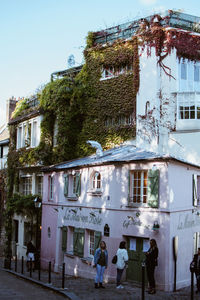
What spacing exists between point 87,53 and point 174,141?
860cm

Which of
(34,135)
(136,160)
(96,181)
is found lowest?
(96,181)

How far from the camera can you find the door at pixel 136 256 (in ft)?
49.7

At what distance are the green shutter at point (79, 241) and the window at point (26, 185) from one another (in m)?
10.7

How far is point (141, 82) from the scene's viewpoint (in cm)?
2311

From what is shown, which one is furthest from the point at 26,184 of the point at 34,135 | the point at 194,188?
the point at 194,188

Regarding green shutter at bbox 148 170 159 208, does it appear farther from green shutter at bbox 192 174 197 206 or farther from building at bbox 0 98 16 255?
building at bbox 0 98 16 255

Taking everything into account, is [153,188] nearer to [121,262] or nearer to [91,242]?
[121,262]

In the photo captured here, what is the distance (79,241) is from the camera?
60.3 ft

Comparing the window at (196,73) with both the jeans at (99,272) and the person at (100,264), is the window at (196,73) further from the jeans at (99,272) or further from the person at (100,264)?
the jeans at (99,272)

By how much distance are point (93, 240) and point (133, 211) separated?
10.1 feet

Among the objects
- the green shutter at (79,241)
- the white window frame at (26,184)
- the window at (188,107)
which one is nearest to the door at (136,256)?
the green shutter at (79,241)

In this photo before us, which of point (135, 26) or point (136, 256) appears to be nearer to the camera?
point (136, 256)

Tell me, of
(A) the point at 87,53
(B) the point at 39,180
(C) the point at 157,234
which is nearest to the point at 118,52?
(A) the point at 87,53

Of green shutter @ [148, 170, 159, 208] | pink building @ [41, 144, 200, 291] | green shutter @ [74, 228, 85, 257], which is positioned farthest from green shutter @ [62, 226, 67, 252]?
green shutter @ [148, 170, 159, 208]
